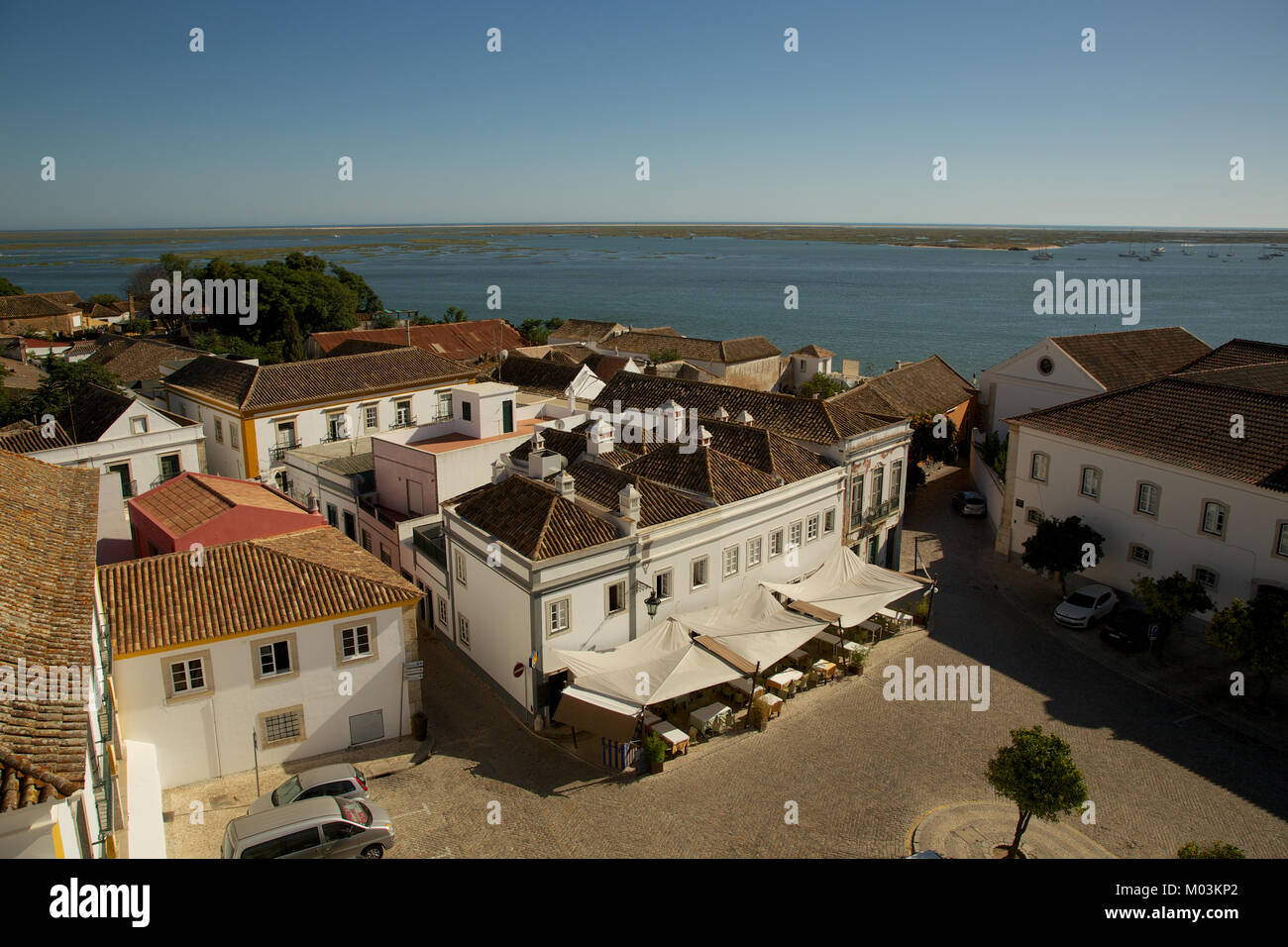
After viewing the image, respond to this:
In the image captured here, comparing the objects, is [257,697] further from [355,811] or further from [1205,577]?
[1205,577]

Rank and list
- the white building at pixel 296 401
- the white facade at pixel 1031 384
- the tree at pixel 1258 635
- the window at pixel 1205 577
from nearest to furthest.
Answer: the tree at pixel 1258 635 → the window at pixel 1205 577 → the white building at pixel 296 401 → the white facade at pixel 1031 384

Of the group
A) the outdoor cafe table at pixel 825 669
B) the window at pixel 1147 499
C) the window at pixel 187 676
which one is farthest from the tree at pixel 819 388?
the window at pixel 187 676

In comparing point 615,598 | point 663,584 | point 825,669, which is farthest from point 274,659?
point 825,669

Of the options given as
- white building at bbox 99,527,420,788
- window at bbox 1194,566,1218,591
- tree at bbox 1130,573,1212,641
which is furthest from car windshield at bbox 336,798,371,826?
window at bbox 1194,566,1218,591

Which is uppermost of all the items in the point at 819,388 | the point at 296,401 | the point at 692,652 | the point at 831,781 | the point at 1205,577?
the point at 296,401

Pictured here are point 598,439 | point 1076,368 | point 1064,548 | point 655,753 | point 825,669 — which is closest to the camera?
point 655,753

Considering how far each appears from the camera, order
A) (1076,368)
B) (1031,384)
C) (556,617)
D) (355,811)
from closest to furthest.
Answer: (355,811)
(556,617)
(1076,368)
(1031,384)

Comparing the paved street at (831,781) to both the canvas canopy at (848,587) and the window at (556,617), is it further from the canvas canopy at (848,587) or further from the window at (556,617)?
the window at (556,617)
